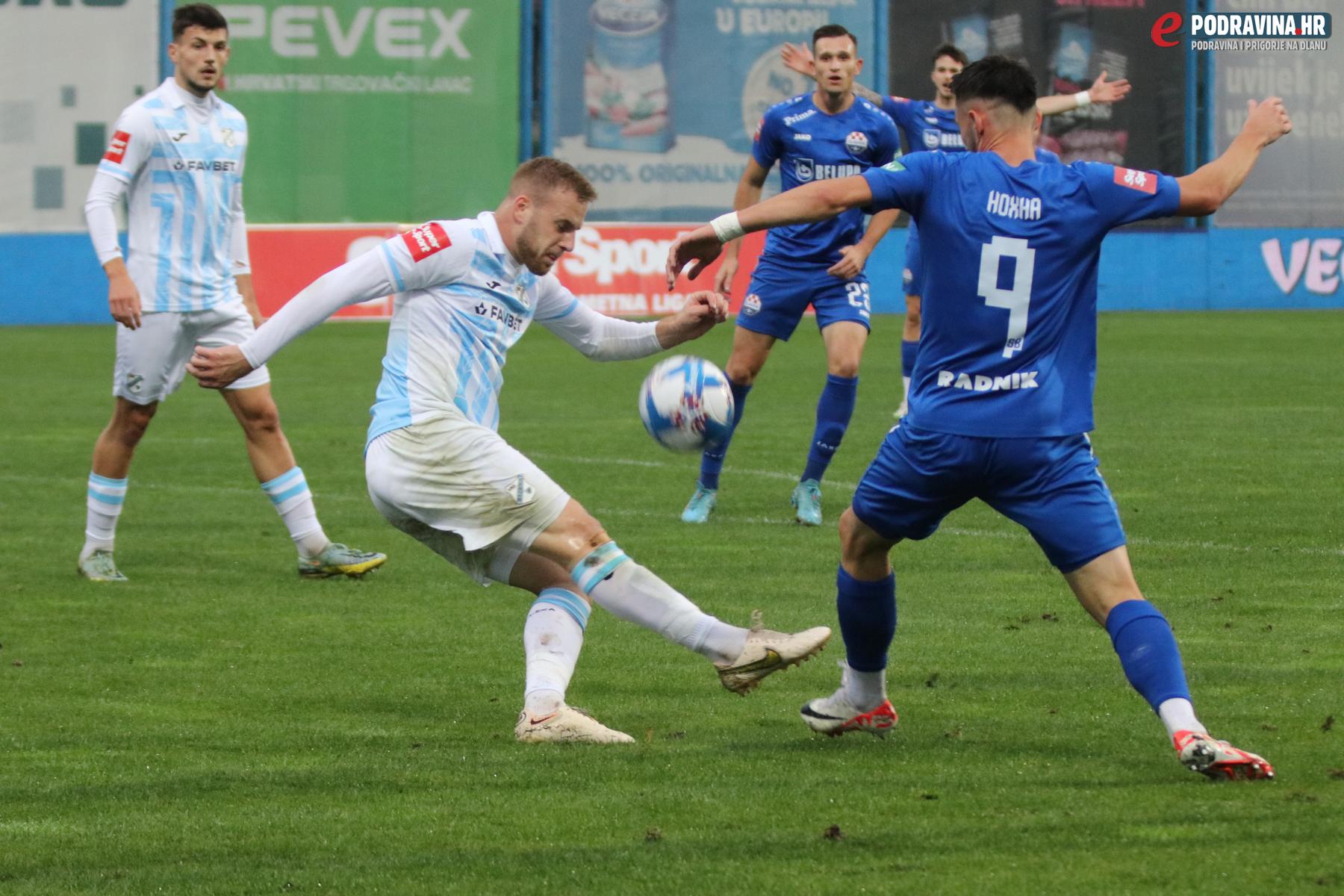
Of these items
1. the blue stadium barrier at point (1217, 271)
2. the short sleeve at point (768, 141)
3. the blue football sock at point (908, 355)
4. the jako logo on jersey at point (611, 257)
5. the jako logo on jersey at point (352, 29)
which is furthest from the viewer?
the blue stadium barrier at point (1217, 271)

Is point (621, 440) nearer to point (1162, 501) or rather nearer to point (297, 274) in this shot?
point (1162, 501)

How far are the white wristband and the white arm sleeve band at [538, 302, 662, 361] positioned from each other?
1087mm

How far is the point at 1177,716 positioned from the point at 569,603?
178cm

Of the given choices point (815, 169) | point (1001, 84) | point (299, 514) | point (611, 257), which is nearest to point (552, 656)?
point (1001, 84)

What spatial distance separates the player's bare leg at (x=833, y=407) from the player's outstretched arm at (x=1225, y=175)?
4899 mm

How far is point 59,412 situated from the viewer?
15.9 meters

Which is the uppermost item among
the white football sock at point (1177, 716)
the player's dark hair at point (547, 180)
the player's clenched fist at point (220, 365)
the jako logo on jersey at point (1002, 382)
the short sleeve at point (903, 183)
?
the player's dark hair at point (547, 180)

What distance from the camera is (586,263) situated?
2705cm

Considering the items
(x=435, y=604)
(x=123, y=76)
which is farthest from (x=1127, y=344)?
(x=435, y=604)

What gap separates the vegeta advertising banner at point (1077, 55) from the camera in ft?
Result: 99.0

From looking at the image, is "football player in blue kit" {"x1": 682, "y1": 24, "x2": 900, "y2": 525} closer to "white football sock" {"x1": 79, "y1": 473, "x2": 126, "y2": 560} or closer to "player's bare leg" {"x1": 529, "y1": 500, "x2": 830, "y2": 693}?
"white football sock" {"x1": 79, "y1": 473, "x2": 126, "y2": 560}

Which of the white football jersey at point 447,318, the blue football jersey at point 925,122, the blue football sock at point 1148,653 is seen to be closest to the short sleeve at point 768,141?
the blue football jersey at point 925,122

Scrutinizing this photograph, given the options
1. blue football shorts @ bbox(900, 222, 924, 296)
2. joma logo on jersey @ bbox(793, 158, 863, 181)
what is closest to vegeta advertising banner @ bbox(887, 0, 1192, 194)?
blue football shorts @ bbox(900, 222, 924, 296)

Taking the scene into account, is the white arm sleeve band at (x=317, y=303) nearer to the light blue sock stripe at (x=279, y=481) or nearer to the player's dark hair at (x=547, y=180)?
the player's dark hair at (x=547, y=180)
